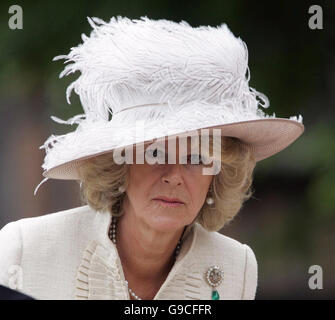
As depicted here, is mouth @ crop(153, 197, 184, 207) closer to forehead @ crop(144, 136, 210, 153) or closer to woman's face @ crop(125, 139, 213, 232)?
woman's face @ crop(125, 139, 213, 232)

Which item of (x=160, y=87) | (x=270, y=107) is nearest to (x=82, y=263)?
(x=160, y=87)

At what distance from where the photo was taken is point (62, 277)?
8.47 ft

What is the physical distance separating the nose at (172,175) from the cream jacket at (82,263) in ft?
1.14

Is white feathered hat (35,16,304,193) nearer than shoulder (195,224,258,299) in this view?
Yes

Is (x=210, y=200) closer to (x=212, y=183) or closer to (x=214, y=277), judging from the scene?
(x=212, y=183)

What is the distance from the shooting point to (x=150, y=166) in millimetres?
2512

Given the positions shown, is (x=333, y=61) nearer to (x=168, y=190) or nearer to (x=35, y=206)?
(x=35, y=206)

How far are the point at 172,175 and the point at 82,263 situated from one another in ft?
1.57

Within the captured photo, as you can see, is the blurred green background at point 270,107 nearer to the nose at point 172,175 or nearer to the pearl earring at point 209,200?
the pearl earring at point 209,200

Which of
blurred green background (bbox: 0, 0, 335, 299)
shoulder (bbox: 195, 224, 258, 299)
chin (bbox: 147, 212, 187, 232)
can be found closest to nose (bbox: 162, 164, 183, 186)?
chin (bbox: 147, 212, 187, 232)

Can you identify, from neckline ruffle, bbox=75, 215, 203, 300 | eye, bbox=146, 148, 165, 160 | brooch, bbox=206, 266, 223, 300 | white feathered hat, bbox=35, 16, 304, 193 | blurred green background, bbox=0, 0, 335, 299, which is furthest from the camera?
blurred green background, bbox=0, 0, 335, 299

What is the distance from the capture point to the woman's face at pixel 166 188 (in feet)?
8.18

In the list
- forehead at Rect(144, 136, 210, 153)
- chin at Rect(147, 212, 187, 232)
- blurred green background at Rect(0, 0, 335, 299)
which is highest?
blurred green background at Rect(0, 0, 335, 299)

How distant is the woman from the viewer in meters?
2.40
